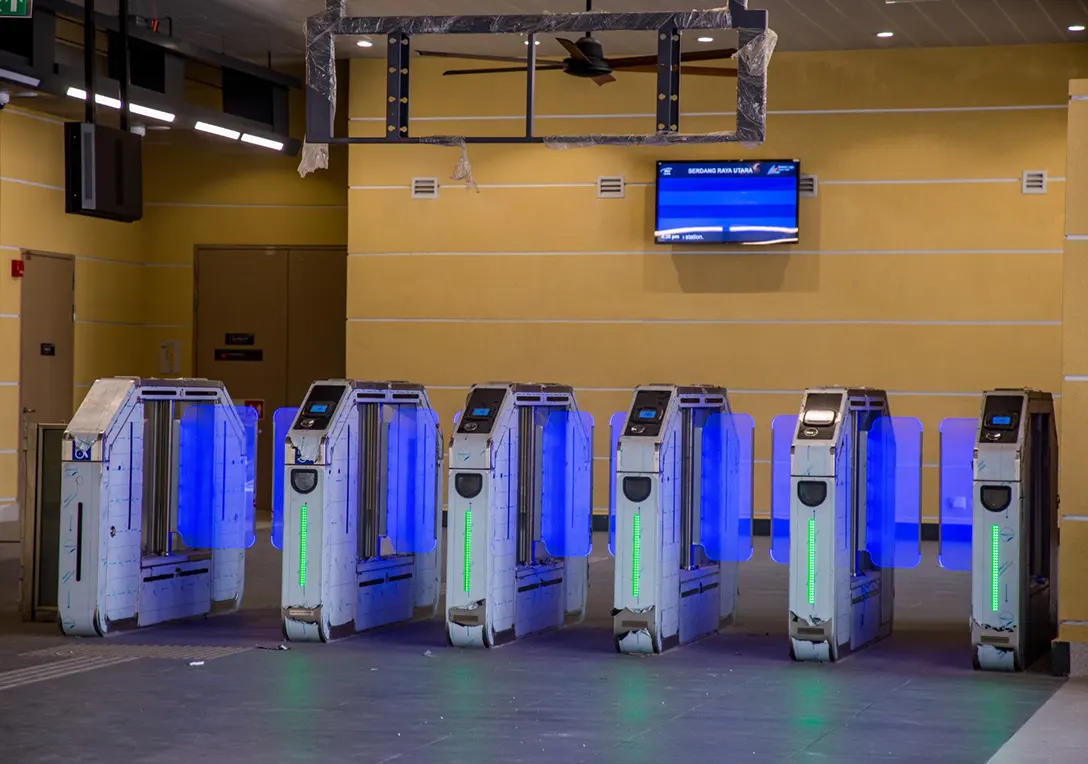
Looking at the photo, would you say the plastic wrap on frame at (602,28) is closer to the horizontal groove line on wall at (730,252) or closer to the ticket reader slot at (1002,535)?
the ticket reader slot at (1002,535)

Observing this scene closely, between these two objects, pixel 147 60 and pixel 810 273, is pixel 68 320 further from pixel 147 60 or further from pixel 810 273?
pixel 810 273

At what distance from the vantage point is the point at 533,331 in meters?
12.4

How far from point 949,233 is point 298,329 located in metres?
5.70

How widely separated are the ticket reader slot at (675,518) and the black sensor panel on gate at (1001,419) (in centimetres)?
135

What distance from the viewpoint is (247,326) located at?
45.1ft

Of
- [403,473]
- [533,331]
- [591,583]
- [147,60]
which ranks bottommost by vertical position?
[591,583]

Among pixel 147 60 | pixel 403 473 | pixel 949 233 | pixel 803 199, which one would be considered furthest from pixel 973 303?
pixel 147 60

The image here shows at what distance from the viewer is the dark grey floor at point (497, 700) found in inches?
193

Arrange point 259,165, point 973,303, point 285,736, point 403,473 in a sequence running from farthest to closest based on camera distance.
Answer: point 259,165
point 973,303
point 403,473
point 285,736

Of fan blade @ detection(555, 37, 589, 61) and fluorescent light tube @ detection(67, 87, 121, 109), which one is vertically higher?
fan blade @ detection(555, 37, 589, 61)

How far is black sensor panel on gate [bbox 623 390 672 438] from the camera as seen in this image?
6871 mm

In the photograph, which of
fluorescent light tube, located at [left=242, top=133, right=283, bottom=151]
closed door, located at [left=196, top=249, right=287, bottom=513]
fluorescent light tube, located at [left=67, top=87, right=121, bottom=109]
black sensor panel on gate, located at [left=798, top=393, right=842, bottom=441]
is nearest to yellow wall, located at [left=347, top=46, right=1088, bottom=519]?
fluorescent light tube, located at [left=242, top=133, right=283, bottom=151]

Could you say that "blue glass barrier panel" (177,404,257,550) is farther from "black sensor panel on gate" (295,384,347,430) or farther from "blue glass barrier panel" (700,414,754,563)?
"blue glass barrier panel" (700,414,754,563)

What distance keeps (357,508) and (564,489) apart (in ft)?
3.43
